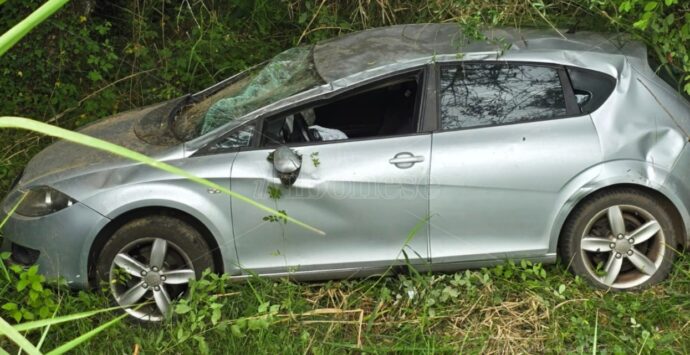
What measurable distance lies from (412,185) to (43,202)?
6.38 ft

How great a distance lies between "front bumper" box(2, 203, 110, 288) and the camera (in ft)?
14.3

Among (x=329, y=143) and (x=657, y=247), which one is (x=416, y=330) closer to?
(x=329, y=143)

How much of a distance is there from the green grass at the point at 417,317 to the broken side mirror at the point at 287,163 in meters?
0.60

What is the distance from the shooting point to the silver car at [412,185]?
14.3 feet

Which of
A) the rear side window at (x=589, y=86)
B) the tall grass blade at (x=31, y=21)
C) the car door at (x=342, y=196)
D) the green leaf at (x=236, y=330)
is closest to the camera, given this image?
the tall grass blade at (x=31, y=21)

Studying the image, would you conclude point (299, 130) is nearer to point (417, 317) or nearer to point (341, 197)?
point (341, 197)

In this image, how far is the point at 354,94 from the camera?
177 inches

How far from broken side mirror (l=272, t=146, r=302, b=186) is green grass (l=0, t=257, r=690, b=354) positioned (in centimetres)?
60

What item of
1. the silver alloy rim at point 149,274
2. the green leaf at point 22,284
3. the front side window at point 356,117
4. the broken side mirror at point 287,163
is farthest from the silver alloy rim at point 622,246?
the green leaf at point 22,284

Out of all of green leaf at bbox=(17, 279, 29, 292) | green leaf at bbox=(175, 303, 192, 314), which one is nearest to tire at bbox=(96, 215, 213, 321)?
green leaf at bbox=(175, 303, 192, 314)

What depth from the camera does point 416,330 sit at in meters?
4.23

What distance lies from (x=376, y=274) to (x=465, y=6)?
7.46ft

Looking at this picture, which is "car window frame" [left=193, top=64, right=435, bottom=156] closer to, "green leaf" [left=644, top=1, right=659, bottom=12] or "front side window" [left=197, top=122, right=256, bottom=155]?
"front side window" [left=197, top=122, right=256, bottom=155]

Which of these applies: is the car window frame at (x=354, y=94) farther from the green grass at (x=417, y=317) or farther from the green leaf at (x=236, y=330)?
the green leaf at (x=236, y=330)
